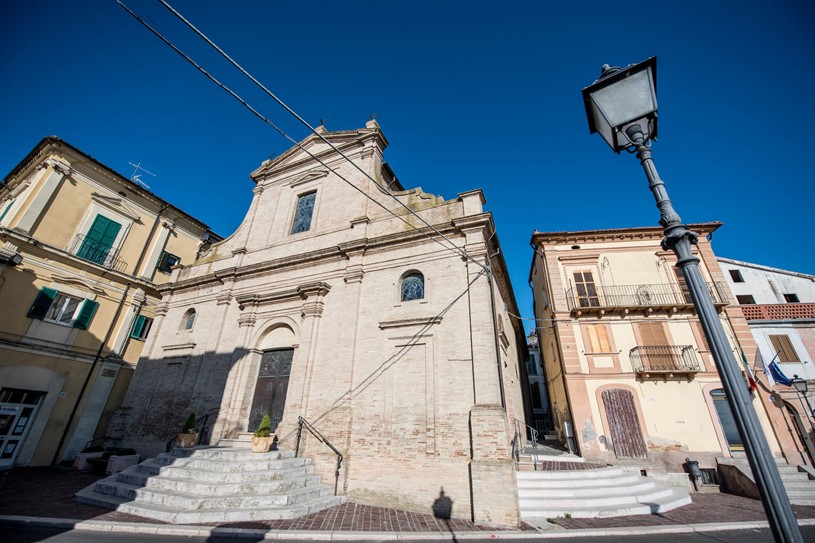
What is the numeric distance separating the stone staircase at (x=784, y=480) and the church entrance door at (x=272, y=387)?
15.1 metres

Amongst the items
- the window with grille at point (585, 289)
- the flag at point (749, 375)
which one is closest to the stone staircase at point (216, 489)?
the window with grille at point (585, 289)

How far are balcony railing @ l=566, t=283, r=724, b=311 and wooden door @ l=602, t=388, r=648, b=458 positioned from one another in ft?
11.8

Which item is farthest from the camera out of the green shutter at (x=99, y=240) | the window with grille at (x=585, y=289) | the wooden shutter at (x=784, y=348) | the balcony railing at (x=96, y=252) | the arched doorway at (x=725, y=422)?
the green shutter at (x=99, y=240)

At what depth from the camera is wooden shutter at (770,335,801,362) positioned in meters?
14.7

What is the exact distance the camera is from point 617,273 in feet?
51.7

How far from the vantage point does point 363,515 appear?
7.82 m

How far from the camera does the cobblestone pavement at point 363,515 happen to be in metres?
6.87

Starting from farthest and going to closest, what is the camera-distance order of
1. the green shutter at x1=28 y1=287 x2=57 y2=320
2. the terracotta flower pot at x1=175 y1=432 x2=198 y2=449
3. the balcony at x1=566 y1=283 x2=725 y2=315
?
1. the balcony at x1=566 y1=283 x2=725 y2=315
2. the green shutter at x1=28 y1=287 x2=57 y2=320
3. the terracotta flower pot at x1=175 y1=432 x2=198 y2=449

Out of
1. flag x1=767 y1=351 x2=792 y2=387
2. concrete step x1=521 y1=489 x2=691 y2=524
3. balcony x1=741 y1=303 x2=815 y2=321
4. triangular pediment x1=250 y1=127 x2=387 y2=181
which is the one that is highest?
triangular pediment x1=250 y1=127 x2=387 y2=181

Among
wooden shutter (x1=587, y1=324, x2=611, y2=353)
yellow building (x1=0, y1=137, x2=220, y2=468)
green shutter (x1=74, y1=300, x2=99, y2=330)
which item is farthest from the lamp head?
green shutter (x1=74, y1=300, x2=99, y2=330)

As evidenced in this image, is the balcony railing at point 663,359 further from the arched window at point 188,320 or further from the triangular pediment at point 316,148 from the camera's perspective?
the arched window at point 188,320

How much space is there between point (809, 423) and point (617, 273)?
8.33 meters

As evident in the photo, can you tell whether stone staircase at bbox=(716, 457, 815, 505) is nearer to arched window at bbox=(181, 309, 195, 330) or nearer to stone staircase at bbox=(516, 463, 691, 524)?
stone staircase at bbox=(516, 463, 691, 524)

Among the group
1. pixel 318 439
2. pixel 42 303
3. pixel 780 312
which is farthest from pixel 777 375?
pixel 42 303
